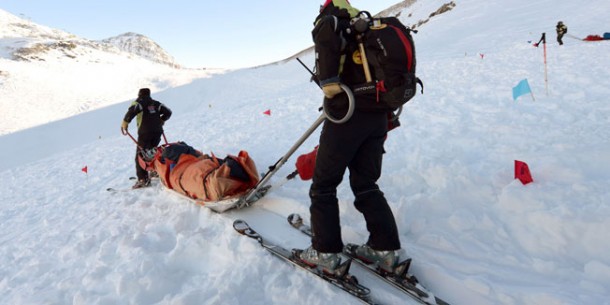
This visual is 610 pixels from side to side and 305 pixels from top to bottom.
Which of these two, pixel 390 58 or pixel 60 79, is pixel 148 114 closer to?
pixel 390 58

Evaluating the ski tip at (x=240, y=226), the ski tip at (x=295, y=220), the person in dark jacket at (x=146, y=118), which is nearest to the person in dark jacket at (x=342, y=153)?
the ski tip at (x=295, y=220)

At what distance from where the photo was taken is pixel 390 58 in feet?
7.00

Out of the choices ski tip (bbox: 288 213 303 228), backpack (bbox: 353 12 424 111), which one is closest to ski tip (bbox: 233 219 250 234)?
ski tip (bbox: 288 213 303 228)

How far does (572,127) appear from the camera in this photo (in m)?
4.89

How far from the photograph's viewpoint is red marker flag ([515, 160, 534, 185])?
354cm

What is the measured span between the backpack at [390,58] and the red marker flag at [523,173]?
83.5 inches

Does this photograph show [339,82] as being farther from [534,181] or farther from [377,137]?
[534,181]

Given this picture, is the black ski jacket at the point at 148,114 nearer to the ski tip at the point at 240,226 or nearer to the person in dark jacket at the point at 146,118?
the person in dark jacket at the point at 146,118

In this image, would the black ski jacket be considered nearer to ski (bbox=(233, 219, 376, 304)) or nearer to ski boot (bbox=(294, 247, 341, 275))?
ski (bbox=(233, 219, 376, 304))

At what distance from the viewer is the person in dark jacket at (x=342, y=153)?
89.5 inches

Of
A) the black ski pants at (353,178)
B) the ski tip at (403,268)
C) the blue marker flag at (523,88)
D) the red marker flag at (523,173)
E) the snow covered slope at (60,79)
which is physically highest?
the blue marker flag at (523,88)

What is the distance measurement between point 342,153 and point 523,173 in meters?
2.29

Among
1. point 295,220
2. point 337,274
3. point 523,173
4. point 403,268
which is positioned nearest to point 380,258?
point 403,268

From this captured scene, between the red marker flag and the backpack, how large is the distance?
6.96 feet
